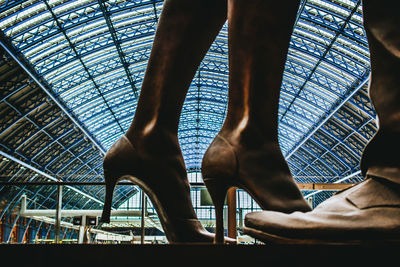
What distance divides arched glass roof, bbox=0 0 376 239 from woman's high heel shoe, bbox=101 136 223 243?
14097 millimetres

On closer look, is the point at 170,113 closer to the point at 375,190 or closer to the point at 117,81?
the point at 375,190

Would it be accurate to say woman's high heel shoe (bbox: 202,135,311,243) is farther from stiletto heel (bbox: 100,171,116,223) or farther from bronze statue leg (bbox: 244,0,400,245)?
stiletto heel (bbox: 100,171,116,223)

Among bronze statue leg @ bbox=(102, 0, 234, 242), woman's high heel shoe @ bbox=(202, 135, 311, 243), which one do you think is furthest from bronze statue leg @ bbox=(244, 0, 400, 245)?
bronze statue leg @ bbox=(102, 0, 234, 242)

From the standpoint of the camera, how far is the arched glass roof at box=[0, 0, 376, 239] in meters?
15.7

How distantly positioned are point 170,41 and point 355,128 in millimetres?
21815

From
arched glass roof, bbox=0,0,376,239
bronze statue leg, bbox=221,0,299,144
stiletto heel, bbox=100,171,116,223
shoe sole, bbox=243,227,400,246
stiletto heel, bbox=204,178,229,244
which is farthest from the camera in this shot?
arched glass roof, bbox=0,0,376,239

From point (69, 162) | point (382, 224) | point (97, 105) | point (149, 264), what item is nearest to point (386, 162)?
point (382, 224)

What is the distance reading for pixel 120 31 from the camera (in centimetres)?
1812

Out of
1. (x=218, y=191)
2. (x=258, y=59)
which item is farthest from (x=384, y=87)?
(x=218, y=191)

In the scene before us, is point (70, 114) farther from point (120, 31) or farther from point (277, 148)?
point (277, 148)

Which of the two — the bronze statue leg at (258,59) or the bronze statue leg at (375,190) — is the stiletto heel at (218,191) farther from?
the bronze statue leg at (375,190)

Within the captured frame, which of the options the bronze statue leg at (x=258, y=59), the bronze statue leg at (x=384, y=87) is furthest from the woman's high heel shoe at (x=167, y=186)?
the bronze statue leg at (x=384, y=87)

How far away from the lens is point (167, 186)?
1206 millimetres

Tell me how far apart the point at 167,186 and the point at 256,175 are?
0.32 m
